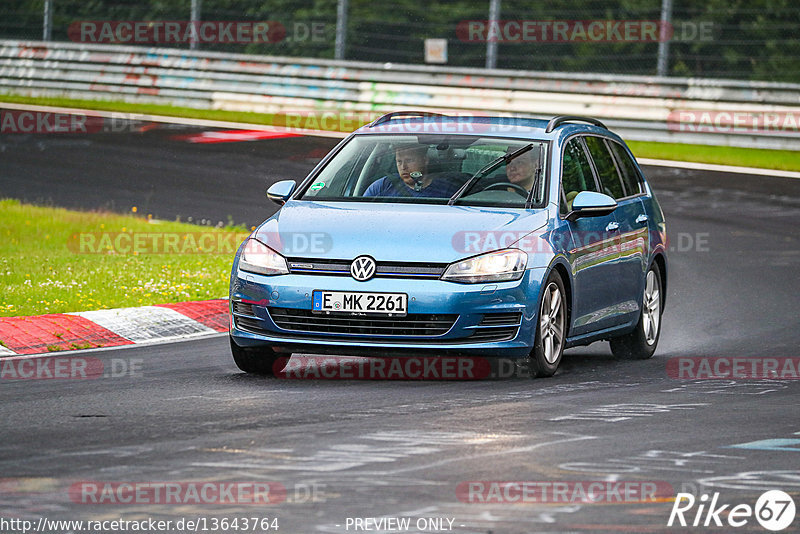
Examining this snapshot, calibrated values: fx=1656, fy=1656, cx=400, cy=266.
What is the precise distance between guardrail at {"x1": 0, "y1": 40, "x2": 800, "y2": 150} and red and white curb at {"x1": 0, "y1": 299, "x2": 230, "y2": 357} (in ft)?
43.6

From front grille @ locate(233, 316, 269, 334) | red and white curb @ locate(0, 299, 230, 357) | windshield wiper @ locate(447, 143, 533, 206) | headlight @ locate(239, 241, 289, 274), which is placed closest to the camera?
headlight @ locate(239, 241, 289, 274)

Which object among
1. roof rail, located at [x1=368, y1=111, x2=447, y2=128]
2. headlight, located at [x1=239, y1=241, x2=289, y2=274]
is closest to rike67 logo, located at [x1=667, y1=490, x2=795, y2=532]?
headlight, located at [x1=239, y1=241, x2=289, y2=274]

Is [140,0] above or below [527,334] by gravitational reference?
above

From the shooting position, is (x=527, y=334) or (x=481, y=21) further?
(x=481, y=21)

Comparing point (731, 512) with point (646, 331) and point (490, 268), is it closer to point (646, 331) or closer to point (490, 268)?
point (490, 268)

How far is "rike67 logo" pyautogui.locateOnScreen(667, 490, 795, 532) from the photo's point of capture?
20.1 ft

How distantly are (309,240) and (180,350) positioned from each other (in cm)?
A: 190

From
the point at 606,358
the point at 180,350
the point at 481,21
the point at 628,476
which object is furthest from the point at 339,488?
the point at 481,21

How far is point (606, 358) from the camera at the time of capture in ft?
39.7

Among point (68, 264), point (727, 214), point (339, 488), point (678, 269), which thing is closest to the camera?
point (339, 488)

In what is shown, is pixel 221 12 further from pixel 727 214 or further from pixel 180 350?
pixel 180 350

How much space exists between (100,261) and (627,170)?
532 cm

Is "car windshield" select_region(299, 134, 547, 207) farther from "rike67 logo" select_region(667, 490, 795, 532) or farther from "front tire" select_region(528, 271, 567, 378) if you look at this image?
"rike67 logo" select_region(667, 490, 795, 532)

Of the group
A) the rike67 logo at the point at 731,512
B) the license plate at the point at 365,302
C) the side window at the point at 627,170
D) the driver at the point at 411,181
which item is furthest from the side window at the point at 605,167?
the rike67 logo at the point at 731,512
